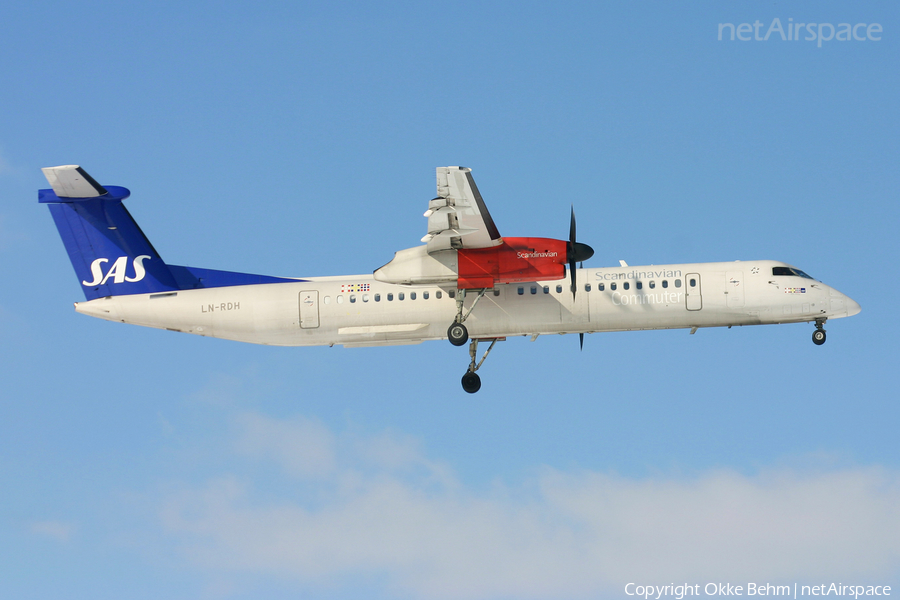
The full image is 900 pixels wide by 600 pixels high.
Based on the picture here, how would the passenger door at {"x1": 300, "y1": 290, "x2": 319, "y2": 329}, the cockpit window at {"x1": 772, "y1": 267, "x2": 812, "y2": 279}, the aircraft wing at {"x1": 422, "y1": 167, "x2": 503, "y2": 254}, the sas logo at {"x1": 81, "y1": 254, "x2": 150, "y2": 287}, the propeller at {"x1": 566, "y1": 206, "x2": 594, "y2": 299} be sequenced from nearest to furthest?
the aircraft wing at {"x1": 422, "y1": 167, "x2": 503, "y2": 254}
the propeller at {"x1": 566, "y1": 206, "x2": 594, "y2": 299}
the cockpit window at {"x1": 772, "y1": 267, "x2": 812, "y2": 279}
the passenger door at {"x1": 300, "y1": 290, "x2": 319, "y2": 329}
the sas logo at {"x1": 81, "y1": 254, "x2": 150, "y2": 287}

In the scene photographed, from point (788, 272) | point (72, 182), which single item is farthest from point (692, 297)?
point (72, 182)

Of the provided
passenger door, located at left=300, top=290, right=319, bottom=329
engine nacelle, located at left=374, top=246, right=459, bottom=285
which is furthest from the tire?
passenger door, located at left=300, top=290, right=319, bottom=329

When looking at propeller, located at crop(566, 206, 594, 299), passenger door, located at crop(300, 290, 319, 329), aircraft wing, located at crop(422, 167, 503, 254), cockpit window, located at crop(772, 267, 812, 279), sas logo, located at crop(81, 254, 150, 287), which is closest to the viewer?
aircraft wing, located at crop(422, 167, 503, 254)

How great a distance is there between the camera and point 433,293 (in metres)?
25.5

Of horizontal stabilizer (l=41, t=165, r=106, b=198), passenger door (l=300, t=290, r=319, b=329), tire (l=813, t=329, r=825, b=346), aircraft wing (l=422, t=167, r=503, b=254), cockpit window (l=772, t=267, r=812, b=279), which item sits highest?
horizontal stabilizer (l=41, t=165, r=106, b=198)

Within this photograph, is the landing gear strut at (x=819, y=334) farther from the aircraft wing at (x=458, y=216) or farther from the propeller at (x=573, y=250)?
the aircraft wing at (x=458, y=216)

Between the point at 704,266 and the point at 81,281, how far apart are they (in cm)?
1710

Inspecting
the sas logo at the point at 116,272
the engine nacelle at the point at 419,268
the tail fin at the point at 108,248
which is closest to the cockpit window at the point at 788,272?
the engine nacelle at the point at 419,268

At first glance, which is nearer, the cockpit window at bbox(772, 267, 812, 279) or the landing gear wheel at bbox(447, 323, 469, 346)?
the landing gear wheel at bbox(447, 323, 469, 346)

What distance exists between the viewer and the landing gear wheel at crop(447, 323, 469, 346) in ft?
81.4

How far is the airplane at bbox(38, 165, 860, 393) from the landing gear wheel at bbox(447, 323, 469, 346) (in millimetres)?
30

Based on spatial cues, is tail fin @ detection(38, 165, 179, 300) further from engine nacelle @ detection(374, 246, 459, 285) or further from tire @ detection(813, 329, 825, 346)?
tire @ detection(813, 329, 825, 346)

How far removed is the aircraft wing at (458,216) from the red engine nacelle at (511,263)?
308 mm

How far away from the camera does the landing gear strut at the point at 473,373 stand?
26.3 meters
